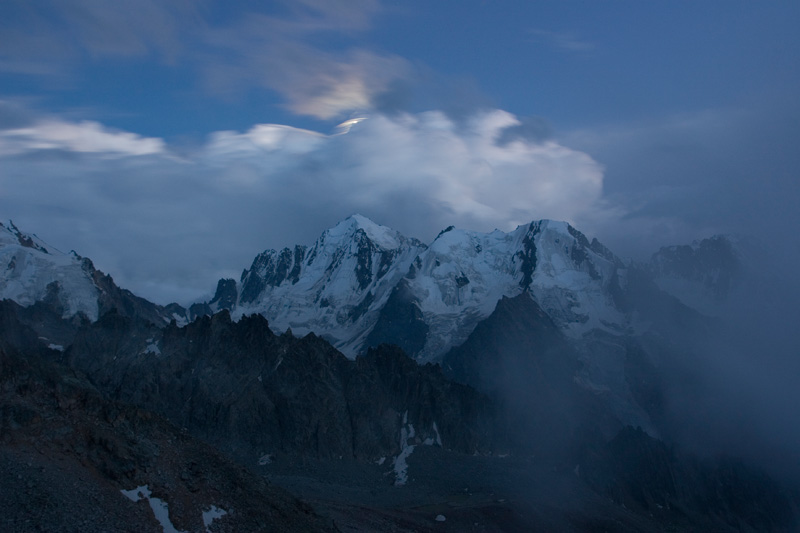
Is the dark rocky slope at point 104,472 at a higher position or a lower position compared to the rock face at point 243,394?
lower

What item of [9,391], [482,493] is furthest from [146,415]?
[482,493]

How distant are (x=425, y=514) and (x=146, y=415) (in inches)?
2327

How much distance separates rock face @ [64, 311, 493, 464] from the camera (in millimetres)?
172875

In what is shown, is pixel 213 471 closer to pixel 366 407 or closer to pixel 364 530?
pixel 364 530

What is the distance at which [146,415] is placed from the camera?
3558 inches

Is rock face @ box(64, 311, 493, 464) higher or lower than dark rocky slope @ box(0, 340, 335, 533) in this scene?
higher

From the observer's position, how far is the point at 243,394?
182 meters

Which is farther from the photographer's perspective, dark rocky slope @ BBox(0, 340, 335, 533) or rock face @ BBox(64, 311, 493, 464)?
rock face @ BBox(64, 311, 493, 464)

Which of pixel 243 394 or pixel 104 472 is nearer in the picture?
pixel 104 472

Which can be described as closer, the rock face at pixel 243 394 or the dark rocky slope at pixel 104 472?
the dark rocky slope at pixel 104 472

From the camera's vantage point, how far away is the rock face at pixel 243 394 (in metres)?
173

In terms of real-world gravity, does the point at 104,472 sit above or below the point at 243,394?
below

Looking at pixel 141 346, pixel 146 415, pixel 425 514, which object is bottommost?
pixel 425 514

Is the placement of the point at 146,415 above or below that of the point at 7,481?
above
